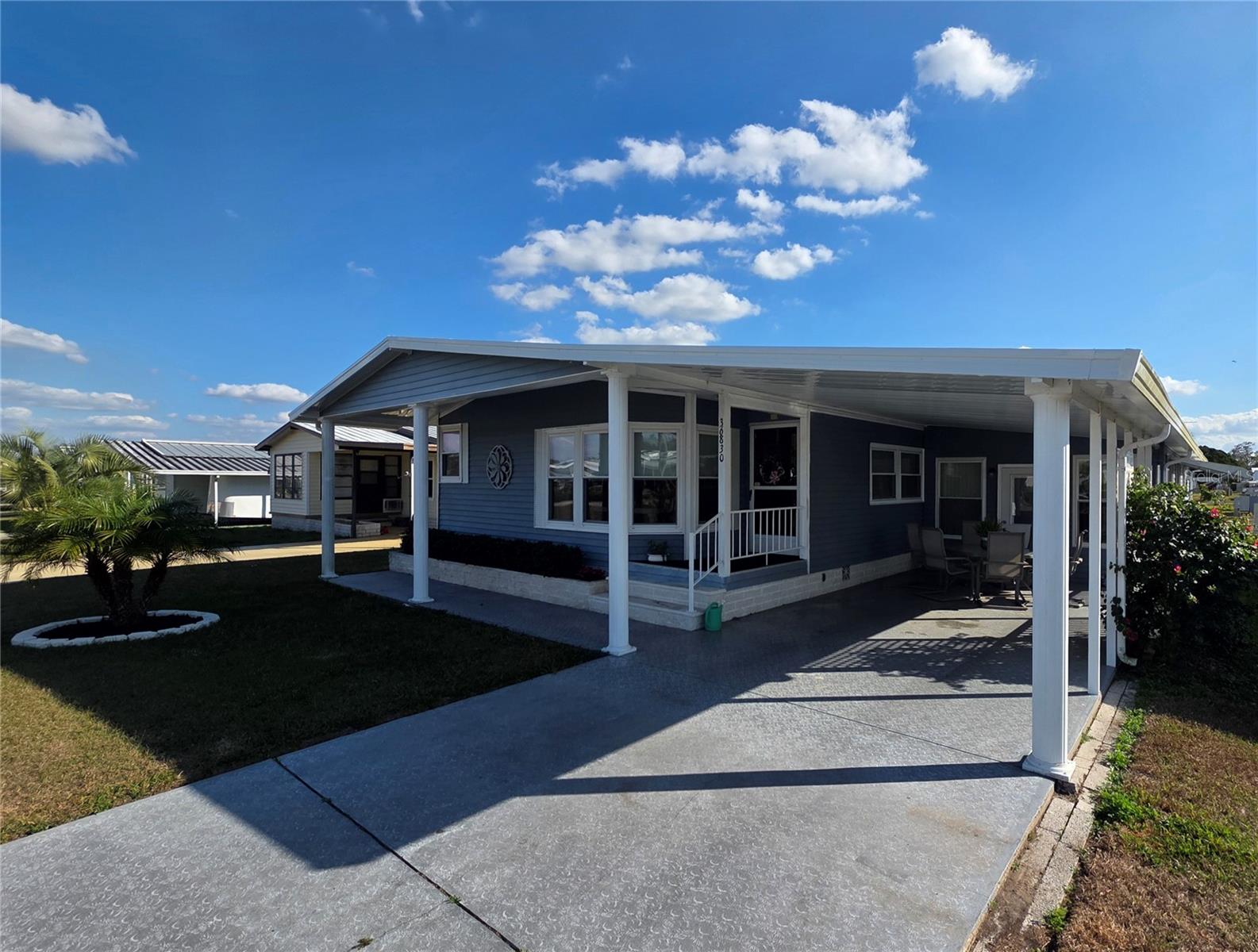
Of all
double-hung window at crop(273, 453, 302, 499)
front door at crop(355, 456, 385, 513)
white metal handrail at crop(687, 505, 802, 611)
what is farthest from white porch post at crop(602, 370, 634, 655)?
double-hung window at crop(273, 453, 302, 499)

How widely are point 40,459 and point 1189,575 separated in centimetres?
2236

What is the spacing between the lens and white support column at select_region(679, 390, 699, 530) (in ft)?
29.0

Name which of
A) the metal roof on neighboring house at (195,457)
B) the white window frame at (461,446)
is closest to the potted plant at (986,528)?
the white window frame at (461,446)

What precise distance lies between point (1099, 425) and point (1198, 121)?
5177mm

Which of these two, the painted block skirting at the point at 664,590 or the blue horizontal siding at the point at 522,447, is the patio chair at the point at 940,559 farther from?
the blue horizontal siding at the point at 522,447

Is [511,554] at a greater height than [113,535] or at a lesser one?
lesser

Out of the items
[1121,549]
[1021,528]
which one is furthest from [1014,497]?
[1121,549]

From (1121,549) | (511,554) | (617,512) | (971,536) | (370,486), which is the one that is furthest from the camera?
(370,486)

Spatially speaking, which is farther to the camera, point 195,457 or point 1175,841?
point 195,457

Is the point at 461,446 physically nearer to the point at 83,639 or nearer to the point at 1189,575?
the point at 83,639

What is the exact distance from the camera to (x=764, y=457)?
9.62m

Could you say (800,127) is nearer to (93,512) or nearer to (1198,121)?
(1198,121)

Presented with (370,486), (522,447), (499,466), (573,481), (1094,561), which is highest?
(522,447)

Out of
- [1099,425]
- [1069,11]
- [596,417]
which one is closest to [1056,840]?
[1099,425]
